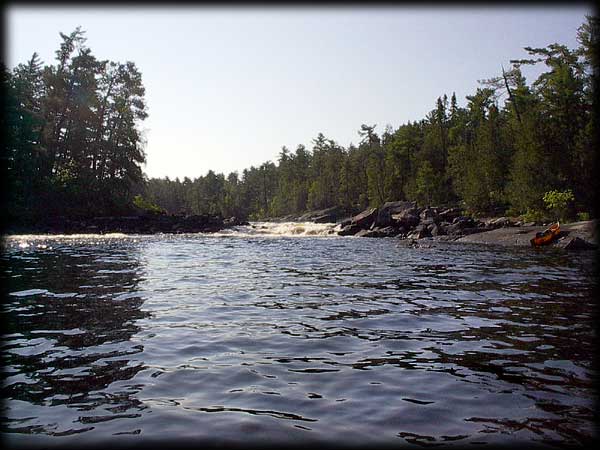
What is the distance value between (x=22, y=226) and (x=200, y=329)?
40304mm

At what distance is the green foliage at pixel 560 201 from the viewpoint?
112 feet

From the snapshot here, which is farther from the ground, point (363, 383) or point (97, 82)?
point (97, 82)

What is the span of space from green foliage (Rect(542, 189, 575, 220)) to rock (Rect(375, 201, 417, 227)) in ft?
44.5

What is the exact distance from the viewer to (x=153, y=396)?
4.91m

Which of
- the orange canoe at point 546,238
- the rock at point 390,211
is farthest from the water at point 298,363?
the rock at point 390,211

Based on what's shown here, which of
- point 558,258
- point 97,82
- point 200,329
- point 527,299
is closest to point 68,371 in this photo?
point 200,329

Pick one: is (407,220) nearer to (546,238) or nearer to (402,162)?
(546,238)

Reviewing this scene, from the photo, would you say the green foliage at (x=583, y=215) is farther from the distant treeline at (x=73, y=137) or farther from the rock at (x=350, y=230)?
the distant treeline at (x=73, y=137)

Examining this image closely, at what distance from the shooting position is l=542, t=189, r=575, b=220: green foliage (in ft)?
112

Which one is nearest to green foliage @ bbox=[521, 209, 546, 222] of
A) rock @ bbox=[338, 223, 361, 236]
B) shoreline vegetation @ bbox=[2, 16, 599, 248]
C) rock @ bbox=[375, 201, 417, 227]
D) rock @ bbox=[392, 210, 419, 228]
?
shoreline vegetation @ bbox=[2, 16, 599, 248]

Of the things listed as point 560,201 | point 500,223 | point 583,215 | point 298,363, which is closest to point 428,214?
point 500,223

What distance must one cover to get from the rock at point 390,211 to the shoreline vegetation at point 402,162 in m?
0.14

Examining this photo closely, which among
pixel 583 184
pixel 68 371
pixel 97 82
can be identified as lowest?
pixel 68 371

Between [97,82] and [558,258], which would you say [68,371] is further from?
[97,82]
